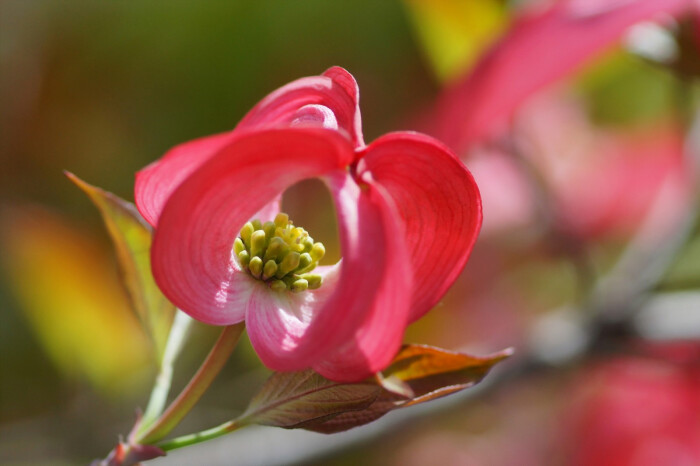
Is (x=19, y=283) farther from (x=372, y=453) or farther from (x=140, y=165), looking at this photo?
(x=372, y=453)

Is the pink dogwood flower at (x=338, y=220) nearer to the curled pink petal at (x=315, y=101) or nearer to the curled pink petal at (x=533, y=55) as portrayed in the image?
the curled pink petal at (x=315, y=101)

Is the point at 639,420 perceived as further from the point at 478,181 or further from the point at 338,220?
the point at 338,220

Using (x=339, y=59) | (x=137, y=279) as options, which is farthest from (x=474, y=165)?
(x=137, y=279)

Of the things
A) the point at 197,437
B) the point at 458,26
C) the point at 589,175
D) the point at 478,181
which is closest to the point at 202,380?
the point at 197,437

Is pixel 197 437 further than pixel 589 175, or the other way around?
pixel 589 175

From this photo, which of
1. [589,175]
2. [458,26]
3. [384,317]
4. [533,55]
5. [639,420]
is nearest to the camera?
[384,317]

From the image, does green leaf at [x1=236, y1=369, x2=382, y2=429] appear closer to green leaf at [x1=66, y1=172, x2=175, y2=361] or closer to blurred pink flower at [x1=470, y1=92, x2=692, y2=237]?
green leaf at [x1=66, y1=172, x2=175, y2=361]

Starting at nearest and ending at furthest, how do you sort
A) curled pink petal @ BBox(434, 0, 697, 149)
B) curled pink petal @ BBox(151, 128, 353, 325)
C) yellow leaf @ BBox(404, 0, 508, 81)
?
curled pink petal @ BBox(151, 128, 353, 325)
curled pink petal @ BBox(434, 0, 697, 149)
yellow leaf @ BBox(404, 0, 508, 81)

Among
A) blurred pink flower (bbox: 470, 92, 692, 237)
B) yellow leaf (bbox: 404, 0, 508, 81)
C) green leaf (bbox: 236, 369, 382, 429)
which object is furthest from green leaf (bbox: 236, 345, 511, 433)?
blurred pink flower (bbox: 470, 92, 692, 237)
